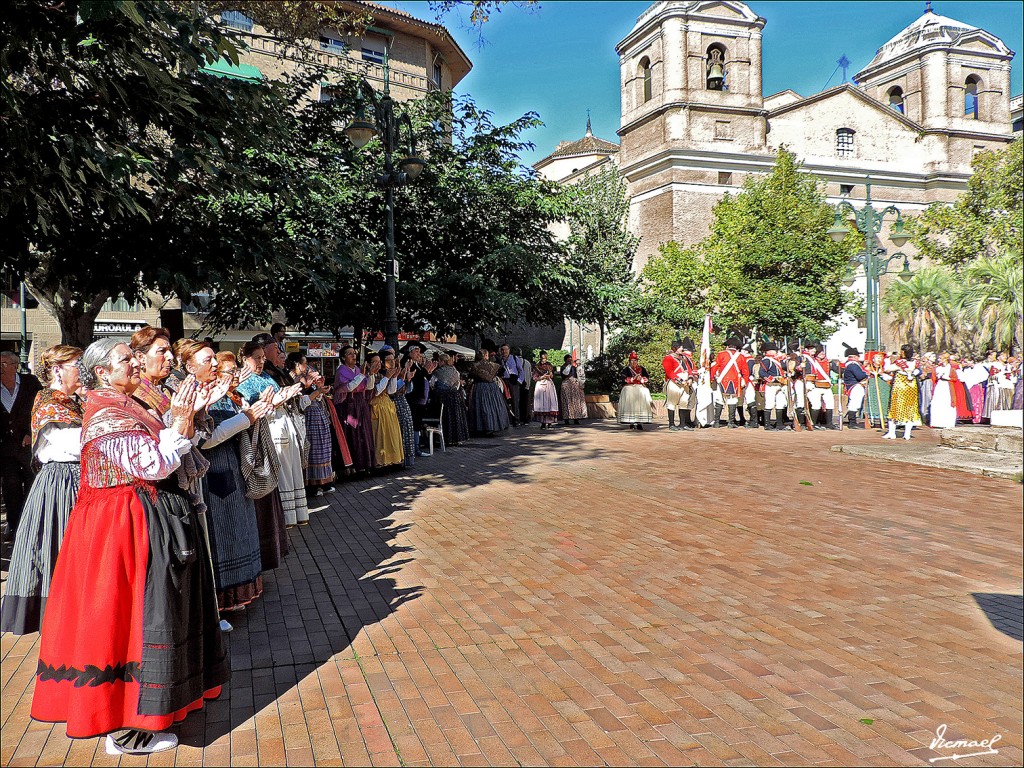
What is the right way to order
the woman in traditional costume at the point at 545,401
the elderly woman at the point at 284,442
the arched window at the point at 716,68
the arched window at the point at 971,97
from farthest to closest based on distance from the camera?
the arched window at the point at 716,68 < the woman in traditional costume at the point at 545,401 < the elderly woman at the point at 284,442 < the arched window at the point at 971,97

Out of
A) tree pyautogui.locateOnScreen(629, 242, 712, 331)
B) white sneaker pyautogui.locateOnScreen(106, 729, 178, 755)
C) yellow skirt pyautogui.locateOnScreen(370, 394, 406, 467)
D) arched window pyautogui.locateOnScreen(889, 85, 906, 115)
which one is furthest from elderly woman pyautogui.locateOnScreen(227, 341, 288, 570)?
tree pyautogui.locateOnScreen(629, 242, 712, 331)

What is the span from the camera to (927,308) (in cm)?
278

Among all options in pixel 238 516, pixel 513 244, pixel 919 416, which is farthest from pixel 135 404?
pixel 513 244

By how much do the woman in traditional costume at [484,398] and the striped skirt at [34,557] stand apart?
11.8 metres

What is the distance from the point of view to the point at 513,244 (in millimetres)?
18766

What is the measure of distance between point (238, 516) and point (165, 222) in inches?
178

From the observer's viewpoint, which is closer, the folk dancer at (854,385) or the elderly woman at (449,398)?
the elderly woman at (449,398)

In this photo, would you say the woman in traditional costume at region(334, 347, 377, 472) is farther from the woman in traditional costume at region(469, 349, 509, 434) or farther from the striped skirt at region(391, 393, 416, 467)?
the woman in traditional costume at region(469, 349, 509, 434)

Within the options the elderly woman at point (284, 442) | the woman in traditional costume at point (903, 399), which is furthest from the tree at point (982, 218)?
the woman in traditional costume at point (903, 399)

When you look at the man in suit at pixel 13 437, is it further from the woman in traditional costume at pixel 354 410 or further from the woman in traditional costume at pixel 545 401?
the woman in traditional costume at pixel 545 401

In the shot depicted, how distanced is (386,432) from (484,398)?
17.8 ft

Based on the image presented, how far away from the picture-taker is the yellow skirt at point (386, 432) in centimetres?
1104

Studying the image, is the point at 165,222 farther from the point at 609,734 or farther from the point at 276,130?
the point at 609,734

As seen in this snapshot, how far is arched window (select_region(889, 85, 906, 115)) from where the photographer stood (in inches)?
141
